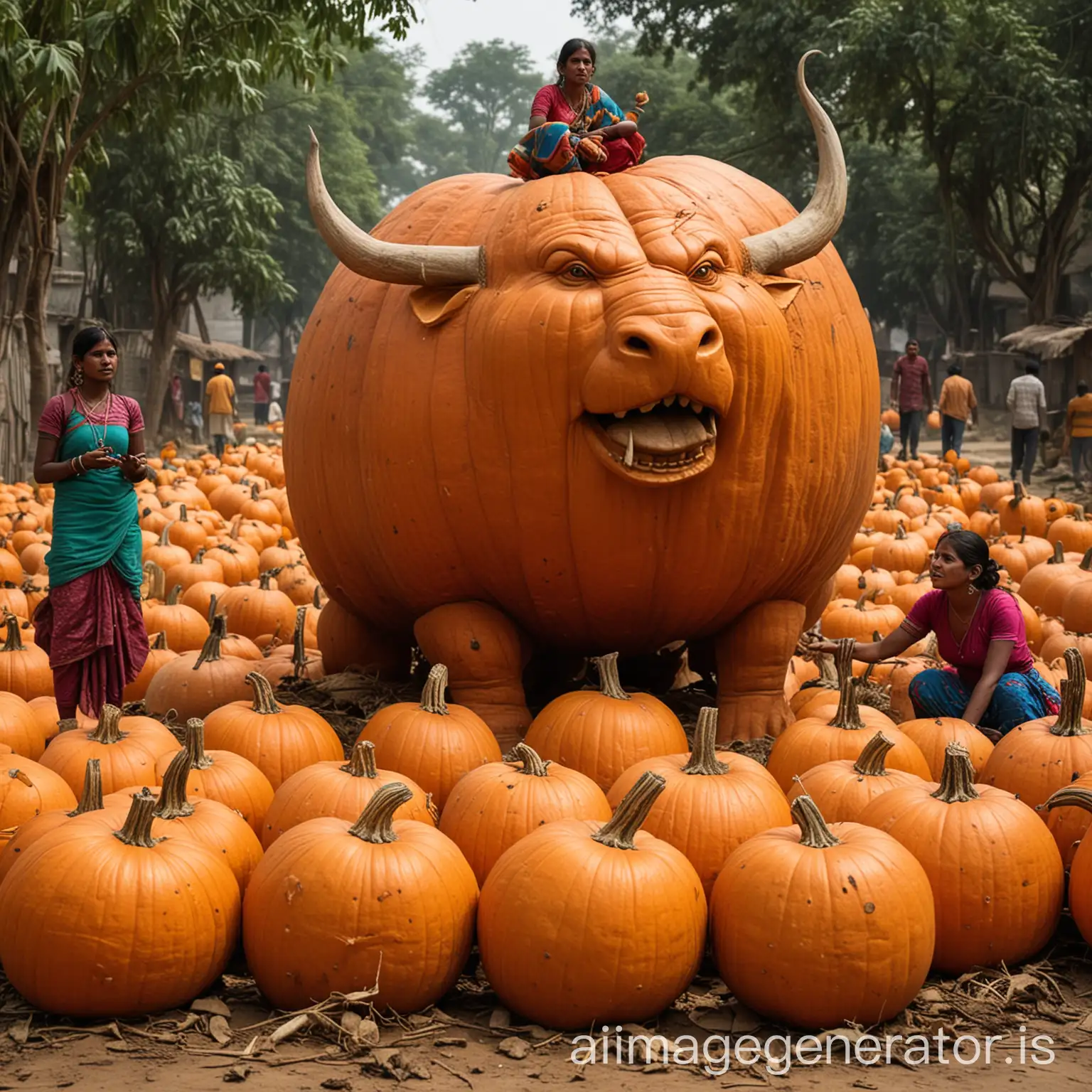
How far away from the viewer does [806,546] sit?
18.3 feet

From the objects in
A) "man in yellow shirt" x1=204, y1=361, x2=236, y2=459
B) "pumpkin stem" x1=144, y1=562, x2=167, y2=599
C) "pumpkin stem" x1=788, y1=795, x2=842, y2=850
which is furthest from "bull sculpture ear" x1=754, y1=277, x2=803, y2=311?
"man in yellow shirt" x1=204, y1=361, x2=236, y2=459

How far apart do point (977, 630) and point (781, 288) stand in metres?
1.58

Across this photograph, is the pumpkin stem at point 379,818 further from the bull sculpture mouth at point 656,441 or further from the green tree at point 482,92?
the green tree at point 482,92

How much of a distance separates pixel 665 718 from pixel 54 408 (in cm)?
281

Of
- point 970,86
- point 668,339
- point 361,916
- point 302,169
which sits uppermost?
point 302,169

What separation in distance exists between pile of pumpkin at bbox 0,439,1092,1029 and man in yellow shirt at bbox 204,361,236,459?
21.7 metres

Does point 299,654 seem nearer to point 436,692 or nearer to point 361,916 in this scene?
point 436,692

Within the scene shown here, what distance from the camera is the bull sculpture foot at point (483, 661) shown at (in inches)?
216

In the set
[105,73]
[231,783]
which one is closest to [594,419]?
[231,783]

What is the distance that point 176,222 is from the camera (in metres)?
27.5

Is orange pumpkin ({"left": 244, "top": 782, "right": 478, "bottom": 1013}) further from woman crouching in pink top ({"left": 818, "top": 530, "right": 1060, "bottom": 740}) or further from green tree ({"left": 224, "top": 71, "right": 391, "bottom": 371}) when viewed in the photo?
green tree ({"left": 224, "top": 71, "right": 391, "bottom": 371})

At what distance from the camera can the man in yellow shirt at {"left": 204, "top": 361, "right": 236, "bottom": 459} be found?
2623 centimetres

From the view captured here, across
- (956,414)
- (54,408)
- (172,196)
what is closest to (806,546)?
(54,408)

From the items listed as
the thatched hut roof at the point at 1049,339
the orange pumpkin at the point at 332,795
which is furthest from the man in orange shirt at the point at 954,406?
the orange pumpkin at the point at 332,795
